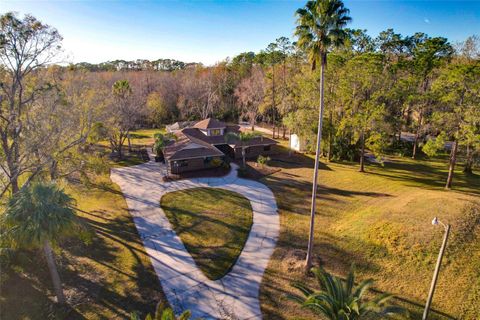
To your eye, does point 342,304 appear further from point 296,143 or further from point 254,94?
point 254,94

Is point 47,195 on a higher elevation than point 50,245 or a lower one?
higher

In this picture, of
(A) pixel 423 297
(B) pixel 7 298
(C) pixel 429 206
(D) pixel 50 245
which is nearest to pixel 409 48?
(C) pixel 429 206

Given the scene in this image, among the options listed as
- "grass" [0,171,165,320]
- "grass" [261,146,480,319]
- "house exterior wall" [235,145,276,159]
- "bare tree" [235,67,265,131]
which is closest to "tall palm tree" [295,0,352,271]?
"grass" [261,146,480,319]

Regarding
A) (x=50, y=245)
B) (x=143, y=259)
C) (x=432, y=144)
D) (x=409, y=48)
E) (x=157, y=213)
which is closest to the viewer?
(x=50, y=245)

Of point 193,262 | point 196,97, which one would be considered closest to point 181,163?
point 193,262

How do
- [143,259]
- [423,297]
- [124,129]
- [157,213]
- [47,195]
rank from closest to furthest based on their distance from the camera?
[47,195]
[423,297]
[143,259]
[157,213]
[124,129]

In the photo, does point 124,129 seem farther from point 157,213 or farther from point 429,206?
Answer: point 429,206

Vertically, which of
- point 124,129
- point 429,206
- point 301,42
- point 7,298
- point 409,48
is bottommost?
point 7,298
